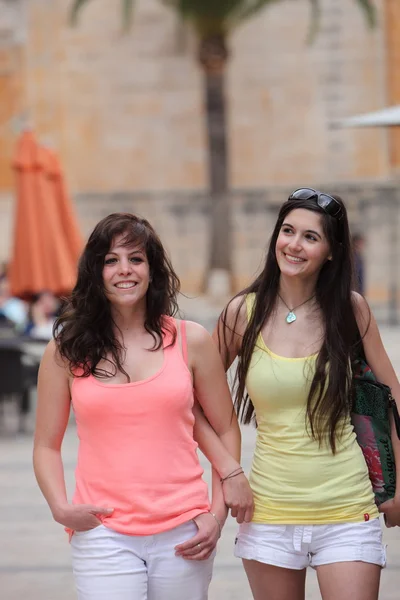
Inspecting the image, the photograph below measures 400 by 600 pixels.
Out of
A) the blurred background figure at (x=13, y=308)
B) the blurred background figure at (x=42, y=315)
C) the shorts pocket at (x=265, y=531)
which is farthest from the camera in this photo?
the blurred background figure at (x=13, y=308)

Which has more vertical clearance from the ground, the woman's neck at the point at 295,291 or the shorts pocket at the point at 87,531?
the woman's neck at the point at 295,291

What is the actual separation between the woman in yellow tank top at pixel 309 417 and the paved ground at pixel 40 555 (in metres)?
1.78

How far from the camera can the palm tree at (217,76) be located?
74.5 feet

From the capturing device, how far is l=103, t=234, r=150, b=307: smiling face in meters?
3.27

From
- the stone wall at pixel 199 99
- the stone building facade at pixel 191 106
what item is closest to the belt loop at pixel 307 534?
the stone building facade at pixel 191 106

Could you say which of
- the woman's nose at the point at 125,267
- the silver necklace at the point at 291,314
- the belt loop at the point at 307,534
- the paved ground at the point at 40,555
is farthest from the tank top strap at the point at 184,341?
the paved ground at the point at 40,555

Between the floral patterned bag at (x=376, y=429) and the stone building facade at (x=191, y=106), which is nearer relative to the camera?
the floral patterned bag at (x=376, y=429)

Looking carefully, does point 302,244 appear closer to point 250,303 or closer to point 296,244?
point 296,244

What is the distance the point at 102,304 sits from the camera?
3.31 meters

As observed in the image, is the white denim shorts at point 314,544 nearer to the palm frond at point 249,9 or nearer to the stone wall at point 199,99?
the palm frond at point 249,9

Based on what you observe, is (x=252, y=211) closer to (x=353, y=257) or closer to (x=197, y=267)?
(x=197, y=267)

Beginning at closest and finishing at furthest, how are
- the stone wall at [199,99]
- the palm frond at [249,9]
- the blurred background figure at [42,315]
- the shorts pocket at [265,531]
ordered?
1. the shorts pocket at [265,531]
2. the blurred background figure at [42,315]
3. the palm frond at [249,9]
4. the stone wall at [199,99]

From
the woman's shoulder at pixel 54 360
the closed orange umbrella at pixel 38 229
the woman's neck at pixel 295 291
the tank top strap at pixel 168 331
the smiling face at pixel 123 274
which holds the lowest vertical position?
the closed orange umbrella at pixel 38 229

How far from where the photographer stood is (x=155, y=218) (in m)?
24.7
